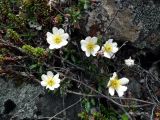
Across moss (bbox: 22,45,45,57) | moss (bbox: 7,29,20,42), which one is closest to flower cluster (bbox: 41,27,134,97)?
moss (bbox: 22,45,45,57)

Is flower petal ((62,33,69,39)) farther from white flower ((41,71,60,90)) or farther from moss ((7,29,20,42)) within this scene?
moss ((7,29,20,42))

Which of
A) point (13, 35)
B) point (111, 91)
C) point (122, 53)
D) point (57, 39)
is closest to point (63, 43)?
point (57, 39)

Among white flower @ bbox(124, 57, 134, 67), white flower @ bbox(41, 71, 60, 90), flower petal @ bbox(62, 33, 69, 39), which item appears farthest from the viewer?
white flower @ bbox(124, 57, 134, 67)

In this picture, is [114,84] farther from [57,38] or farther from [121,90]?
[57,38]

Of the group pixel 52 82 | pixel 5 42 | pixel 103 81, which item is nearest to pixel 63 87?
pixel 52 82

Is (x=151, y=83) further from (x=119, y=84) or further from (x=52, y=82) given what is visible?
(x=52, y=82)

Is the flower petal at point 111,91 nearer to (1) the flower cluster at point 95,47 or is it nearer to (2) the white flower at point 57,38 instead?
(1) the flower cluster at point 95,47

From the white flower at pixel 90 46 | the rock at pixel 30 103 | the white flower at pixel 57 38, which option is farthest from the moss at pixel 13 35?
the white flower at pixel 90 46
